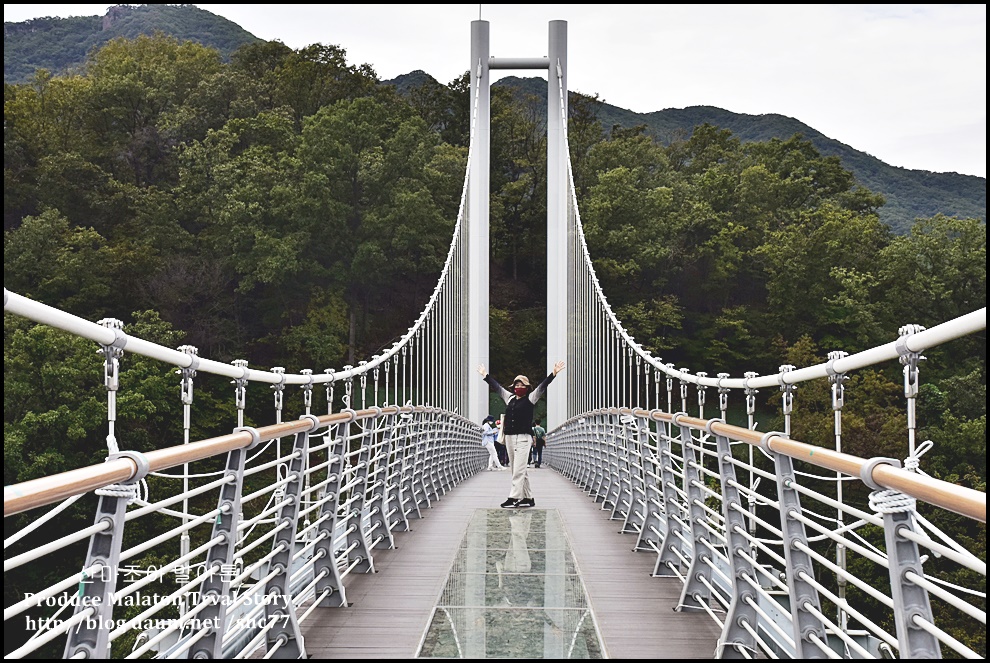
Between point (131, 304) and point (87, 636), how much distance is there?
27213 millimetres

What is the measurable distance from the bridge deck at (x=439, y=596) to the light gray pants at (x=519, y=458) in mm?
736

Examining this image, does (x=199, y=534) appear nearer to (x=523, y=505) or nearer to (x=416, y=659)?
(x=523, y=505)

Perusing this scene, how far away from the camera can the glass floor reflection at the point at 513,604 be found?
3053mm

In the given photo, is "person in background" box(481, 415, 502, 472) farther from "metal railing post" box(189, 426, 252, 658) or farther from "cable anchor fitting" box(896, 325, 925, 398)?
"cable anchor fitting" box(896, 325, 925, 398)

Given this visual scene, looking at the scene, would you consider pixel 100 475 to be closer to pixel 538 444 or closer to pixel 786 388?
pixel 786 388

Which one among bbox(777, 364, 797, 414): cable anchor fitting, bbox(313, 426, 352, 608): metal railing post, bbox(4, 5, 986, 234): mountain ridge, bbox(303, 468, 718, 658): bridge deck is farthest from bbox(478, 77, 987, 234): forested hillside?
bbox(777, 364, 797, 414): cable anchor fitting

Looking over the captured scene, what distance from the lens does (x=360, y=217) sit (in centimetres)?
3067

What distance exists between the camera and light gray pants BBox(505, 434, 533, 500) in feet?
22.2

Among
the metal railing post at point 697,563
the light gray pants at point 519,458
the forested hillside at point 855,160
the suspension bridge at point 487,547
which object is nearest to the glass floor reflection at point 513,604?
the suspension bridge at point 487,547

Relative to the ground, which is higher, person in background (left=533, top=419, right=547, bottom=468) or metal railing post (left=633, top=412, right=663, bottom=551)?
metal railing post (left=633, top=412, right=663, bottom=551)

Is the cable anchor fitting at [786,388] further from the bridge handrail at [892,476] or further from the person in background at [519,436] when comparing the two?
the person in background at [519,436]

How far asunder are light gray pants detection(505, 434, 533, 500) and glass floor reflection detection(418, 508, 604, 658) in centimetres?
124

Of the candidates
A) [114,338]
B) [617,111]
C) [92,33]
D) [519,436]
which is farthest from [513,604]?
[92,33]

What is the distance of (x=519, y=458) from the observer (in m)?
6.77
